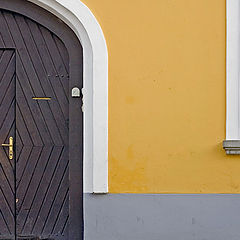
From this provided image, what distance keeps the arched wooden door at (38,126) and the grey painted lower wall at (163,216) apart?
33cm

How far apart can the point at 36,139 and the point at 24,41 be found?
112 centimetres

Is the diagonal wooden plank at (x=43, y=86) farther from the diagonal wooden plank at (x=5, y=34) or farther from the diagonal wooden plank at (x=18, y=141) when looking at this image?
the diagonal wooden plank at (x=18, y=141)

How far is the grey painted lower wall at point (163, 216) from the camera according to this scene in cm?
465

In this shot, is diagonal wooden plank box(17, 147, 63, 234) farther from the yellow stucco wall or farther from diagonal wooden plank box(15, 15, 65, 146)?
the yellow stucco wall

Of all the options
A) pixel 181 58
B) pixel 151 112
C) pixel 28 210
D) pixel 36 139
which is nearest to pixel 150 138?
pixel 151 112

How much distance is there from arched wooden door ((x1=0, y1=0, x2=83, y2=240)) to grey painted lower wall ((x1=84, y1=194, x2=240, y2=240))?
0.33 metres

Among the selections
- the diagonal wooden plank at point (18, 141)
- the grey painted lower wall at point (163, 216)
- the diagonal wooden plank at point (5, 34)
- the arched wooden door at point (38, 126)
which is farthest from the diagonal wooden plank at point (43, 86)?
the grey painted lower wall at point (163, 216)

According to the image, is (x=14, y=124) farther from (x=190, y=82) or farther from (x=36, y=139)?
(x=190, y=82)

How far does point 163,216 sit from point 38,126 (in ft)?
5.66

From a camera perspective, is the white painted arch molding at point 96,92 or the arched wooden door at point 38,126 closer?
the white painted arch molding at point 96,92

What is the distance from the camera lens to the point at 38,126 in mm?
4863

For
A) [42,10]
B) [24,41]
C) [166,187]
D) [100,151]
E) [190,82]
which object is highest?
[42,10]

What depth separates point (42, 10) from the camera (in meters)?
4.83

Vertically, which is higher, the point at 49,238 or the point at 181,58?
the point at 181,58
